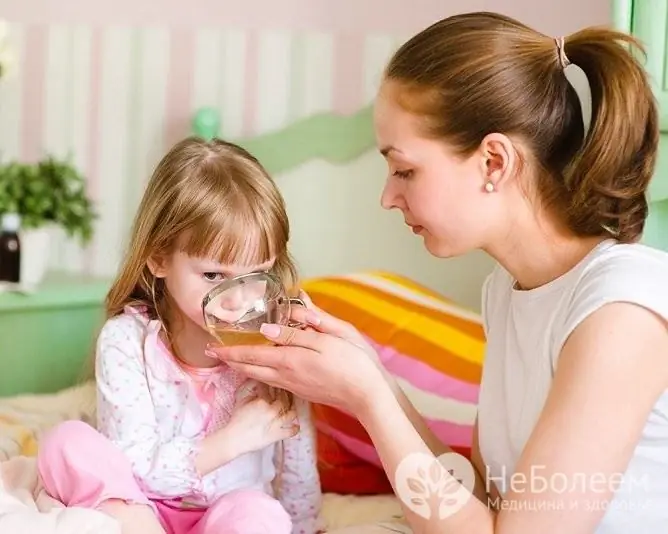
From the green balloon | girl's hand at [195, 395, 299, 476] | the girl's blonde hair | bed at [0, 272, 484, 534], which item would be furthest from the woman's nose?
the green balloon

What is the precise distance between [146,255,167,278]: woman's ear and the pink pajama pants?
233 mm

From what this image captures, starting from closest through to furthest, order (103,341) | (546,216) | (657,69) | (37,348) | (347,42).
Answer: (546,216) < (103,341) < (657,69) < (37,348) < (347,42)

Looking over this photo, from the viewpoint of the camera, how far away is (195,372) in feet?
4.56

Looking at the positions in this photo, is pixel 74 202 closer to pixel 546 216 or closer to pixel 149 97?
pixel 149 97

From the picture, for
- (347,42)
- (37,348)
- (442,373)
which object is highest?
(347,42)

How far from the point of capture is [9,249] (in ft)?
7.64

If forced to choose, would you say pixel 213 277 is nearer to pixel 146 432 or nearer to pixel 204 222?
pixel 204 222

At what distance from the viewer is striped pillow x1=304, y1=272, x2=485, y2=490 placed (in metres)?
1.71

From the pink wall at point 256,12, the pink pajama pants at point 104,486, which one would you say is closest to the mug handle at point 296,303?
the pink pajama pants at point 104,486

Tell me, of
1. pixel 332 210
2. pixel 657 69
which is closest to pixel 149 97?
pixel 332 210

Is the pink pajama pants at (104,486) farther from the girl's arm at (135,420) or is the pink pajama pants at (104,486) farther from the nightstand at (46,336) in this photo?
the nightstand at (46,336)

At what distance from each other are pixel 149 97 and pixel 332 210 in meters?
0.57

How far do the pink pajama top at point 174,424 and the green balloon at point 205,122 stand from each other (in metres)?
1.24

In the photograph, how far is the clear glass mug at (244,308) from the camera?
1223 millimetres
